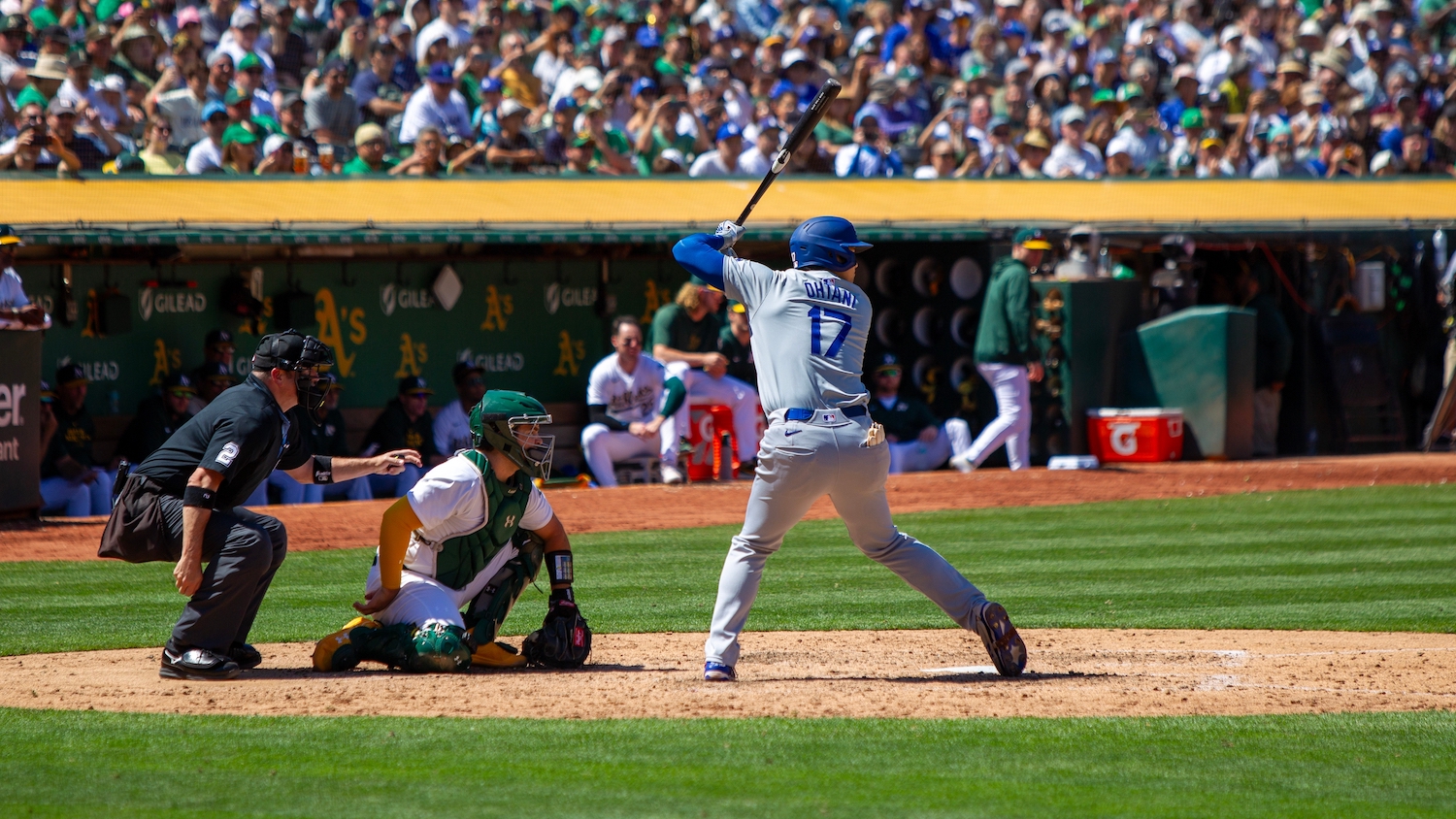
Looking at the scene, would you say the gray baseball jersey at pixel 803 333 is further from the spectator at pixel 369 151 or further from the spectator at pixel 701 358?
the spectator at pixel 369 151

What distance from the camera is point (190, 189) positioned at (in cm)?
1132

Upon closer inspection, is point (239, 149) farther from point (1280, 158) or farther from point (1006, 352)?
point (1280, 158)

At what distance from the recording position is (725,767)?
4.27 meters

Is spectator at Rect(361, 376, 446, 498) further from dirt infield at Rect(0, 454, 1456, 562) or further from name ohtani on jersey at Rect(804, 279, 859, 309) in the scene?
name ohtani on jersey at Rect(804, 279, 859, 309)

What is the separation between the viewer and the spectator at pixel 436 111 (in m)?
13.3

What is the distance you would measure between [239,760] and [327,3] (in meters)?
11.7

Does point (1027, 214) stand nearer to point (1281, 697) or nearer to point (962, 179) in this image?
point (962, 179)

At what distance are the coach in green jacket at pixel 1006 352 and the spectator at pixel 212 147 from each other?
618 cm

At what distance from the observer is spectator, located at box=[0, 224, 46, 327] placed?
974cm

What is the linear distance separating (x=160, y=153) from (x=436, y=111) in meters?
2.38

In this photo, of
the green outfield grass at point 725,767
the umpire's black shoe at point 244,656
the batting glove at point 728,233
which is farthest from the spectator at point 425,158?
the green outfield grass at point 725,767

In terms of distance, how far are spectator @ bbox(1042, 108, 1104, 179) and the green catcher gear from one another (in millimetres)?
11180

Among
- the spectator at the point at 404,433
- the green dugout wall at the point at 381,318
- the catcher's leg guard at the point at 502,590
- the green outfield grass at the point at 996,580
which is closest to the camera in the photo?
the catcher's leg guard at the point at 502,590

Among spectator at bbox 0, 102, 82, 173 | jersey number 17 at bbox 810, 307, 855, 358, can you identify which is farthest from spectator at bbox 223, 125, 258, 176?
jersey number 17 at bbox 810, 307, 855, 358
